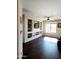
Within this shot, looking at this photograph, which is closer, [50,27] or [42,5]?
[42,5]

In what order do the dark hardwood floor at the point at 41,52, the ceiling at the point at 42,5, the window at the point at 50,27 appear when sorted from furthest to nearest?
the window at the point at 50,27
the ceiling at the point at 42,5
the dark hardwood floor at the point at 41,52

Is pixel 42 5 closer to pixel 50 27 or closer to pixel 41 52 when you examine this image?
pixel 41 52

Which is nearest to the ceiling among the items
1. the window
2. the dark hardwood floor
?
the dark hardwood floor

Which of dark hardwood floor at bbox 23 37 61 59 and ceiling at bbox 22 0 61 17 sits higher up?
ceiling at bbox 22 0 61 17

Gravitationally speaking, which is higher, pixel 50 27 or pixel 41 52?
pixel 50 27

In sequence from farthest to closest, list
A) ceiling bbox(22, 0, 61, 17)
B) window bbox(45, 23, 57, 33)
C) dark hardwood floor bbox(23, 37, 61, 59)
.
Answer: window bbox(45, 23, 57, 33), ceiling bbox(22, 0, 61, 17), dark hardwood floor bbox(23, 37, 61, 59)

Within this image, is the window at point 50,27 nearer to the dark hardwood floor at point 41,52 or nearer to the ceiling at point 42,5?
the ceiling at point 42,5

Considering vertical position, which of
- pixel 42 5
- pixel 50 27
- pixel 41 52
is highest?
pixel 42 5

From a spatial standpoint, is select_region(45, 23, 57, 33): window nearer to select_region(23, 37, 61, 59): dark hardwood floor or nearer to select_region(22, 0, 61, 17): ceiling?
select_region(22, 0, 61, 17): ceiling

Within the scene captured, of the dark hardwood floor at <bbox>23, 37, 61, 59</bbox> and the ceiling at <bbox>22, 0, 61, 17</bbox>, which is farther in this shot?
the ceiling at <bbox>22, 0, 61, 17</bbox>

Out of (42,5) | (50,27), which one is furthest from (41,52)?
(50,27)

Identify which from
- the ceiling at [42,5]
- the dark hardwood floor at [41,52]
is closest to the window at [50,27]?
the ceiling at [42,5]
